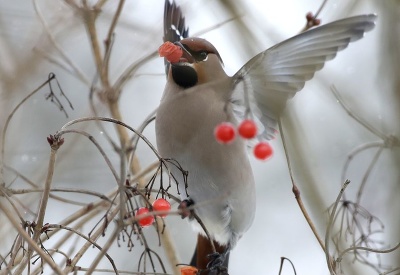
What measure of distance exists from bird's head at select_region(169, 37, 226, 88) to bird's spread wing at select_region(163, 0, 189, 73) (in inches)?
12.1

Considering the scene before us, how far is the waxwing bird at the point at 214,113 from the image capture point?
265cm

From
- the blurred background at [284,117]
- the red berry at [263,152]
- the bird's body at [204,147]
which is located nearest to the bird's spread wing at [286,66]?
the bird's body at [204,147]

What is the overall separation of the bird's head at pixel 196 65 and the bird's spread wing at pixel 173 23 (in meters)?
0.31

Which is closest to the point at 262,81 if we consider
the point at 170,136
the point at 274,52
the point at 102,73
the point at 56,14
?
the point at 274,52

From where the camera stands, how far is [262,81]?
2.68m

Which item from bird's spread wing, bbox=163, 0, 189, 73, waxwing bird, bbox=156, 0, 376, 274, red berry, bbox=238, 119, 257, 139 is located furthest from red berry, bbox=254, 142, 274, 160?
bird's spread wing, bbox=163, 0, 189, 73

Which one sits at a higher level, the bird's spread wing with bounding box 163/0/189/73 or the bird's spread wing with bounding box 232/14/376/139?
the bird's spread wing with bounding box 163/0/189/73

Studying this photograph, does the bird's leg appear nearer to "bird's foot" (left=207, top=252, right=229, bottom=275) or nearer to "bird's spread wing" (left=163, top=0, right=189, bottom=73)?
"bird's foot" (left=207, top=252, right=229, bottom=275)

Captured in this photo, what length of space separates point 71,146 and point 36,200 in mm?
403

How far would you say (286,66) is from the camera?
102 inches

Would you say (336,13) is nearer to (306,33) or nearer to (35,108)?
(306,33)

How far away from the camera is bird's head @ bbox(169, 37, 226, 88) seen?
275cm

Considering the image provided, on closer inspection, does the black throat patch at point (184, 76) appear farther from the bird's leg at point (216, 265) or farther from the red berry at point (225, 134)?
the red berry at point (225, 134)

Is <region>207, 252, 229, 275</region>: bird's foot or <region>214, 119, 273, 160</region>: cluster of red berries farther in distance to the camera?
<region>207, 252, 229, 275</region>: bird's foot
